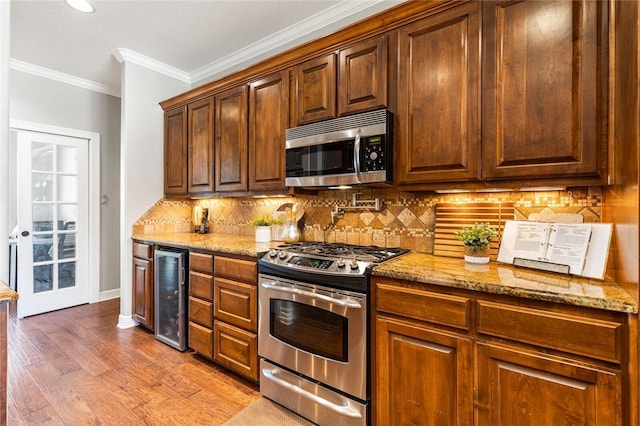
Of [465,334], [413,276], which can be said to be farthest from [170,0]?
Result: [465,334]

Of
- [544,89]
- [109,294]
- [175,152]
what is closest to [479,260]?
[544,89]

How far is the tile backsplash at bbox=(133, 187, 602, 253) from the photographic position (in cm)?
173

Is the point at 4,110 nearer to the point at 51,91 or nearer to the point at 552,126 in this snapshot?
the point at 552,126

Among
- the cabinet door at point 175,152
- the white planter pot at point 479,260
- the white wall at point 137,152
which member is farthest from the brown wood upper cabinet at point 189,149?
the white planter pot at point 479,260

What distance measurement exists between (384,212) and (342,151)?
59 cm

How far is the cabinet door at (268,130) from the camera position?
8.26 feet

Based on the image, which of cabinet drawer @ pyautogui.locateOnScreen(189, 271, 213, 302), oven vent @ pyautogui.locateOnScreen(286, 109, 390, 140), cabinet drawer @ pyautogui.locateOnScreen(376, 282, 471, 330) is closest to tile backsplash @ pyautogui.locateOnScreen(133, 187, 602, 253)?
oven vent @ pyautogui.locateOnScreen(286, 109, 390, 140)

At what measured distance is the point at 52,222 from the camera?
12.3 feet

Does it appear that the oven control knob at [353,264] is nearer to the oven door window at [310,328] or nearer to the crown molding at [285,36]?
the oven door window at [310,328]

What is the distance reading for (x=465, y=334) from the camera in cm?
139

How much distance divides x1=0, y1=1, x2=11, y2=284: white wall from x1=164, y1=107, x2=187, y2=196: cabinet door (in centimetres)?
191

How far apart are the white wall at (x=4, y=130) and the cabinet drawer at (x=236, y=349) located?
1313 millimetres

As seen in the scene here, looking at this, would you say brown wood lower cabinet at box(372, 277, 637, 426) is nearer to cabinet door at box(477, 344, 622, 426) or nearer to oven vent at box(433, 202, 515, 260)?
cabinet door at box(477, 344, 622, 426)

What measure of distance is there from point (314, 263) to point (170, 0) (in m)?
2.32
